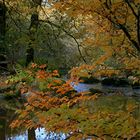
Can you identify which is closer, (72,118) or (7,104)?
(72,118)

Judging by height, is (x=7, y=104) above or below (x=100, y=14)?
below

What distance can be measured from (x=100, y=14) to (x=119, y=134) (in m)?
1.43

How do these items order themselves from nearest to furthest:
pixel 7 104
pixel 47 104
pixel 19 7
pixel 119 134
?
pixel 119 134
pixel 47 104
pixel 19 7
pixel 7 104

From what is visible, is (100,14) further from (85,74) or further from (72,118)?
(72,118)

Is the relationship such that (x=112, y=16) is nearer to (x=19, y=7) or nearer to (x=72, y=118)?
(x=72, y=118)

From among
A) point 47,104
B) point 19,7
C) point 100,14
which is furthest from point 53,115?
point 19,7

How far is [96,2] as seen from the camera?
3.93 m

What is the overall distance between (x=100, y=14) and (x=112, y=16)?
145mm

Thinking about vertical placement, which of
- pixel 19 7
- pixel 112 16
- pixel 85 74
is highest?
pixel 19 7

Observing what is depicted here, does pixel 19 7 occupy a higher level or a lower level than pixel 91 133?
higher

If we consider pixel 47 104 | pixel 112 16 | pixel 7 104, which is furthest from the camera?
pixel 7 104

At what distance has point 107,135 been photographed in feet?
13.0

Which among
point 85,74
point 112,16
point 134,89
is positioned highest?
point 112,16

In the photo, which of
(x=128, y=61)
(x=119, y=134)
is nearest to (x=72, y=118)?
(x=119, y=134)
